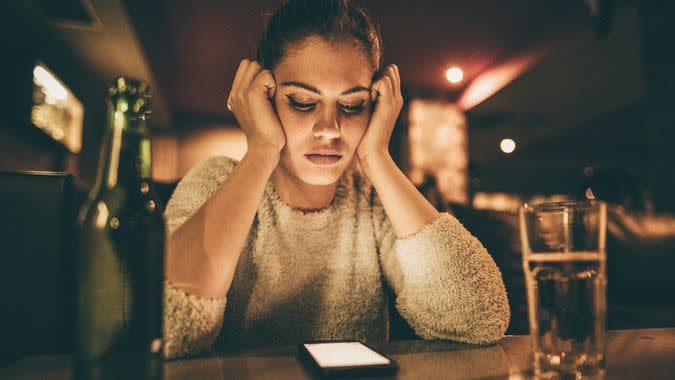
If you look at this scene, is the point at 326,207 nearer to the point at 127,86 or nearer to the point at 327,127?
the point at 327,127

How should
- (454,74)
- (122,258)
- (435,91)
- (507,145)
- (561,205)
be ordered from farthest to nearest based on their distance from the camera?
(507,145), (435,91), (454,74), (561,205), (122,258)

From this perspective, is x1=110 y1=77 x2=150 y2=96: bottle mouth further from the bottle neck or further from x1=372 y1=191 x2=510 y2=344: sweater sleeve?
x1=372 y1=191 x2=510 y2=344: sweater sleeve

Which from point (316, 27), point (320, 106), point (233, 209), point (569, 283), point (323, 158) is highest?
point (316, 27)

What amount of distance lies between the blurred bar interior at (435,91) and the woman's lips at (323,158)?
0.43 metres

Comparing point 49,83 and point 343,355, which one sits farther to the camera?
point 49,83

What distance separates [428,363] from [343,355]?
11 cm

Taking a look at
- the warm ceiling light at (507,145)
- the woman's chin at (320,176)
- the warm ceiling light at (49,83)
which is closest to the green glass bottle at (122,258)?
the woman's chin at (320,176)

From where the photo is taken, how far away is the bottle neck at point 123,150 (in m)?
0.45

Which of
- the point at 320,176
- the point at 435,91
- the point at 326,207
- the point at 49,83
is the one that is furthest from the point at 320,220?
the point at 435,91

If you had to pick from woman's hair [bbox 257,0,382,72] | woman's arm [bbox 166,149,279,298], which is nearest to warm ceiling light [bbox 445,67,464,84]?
woman's hair [bbox 257,0,382,72]

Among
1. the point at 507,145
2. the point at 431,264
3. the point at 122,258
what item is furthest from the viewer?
the point at 507,145

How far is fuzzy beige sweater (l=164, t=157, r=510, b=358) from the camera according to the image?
2.86 feet

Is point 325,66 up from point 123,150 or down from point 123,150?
up

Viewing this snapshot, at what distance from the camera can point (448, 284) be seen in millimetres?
887
